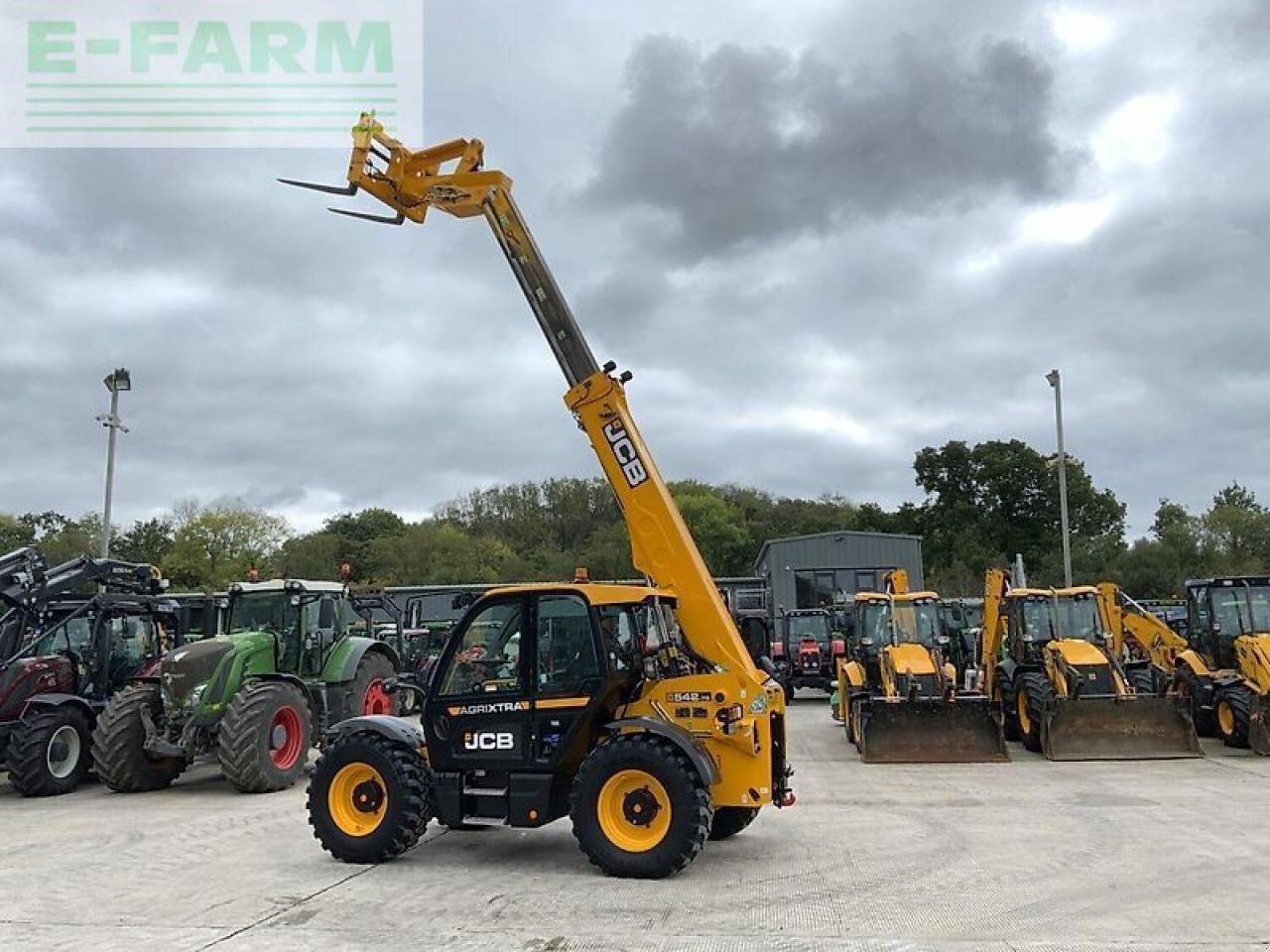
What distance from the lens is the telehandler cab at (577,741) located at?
6.87 m

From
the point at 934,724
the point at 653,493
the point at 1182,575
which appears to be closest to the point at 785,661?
the point at 934,724

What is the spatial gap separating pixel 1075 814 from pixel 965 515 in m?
52.1

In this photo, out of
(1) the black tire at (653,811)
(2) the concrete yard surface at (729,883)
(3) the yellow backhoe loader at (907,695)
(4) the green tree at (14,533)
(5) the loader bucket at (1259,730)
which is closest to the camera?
(2) the concrete yard surface at (729,883)

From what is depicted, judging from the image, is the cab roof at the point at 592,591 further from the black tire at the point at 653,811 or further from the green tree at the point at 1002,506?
the green tree at the point at 1002,506

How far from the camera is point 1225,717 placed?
44.3 ft

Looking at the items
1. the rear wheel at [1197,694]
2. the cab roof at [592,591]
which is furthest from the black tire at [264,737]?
the rear wheel at [1197,694]

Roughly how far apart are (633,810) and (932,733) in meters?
7.08

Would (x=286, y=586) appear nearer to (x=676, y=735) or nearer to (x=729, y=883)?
(x=676, y=735)

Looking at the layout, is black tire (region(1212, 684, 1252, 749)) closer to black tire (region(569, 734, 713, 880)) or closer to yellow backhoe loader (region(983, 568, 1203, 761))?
yellow backhoe loader (region(983, 568, 1203, 761))

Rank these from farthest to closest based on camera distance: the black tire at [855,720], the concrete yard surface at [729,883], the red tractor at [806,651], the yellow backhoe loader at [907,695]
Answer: the red tractor at [806,651]
the black tire at [855,720]
the yellow backhoe loader at [907,695]
the concrete yard surface at [729,883]

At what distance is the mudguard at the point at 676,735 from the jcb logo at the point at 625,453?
1999 mm

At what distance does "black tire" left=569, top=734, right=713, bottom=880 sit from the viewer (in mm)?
6699

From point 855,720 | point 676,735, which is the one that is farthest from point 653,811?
point 855,720

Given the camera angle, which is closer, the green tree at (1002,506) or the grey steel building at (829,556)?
the grey steel building at (829,556)
